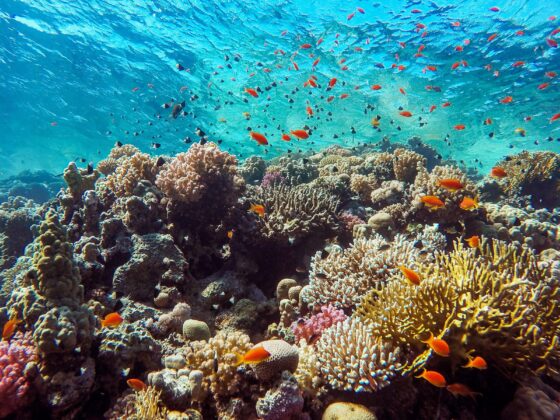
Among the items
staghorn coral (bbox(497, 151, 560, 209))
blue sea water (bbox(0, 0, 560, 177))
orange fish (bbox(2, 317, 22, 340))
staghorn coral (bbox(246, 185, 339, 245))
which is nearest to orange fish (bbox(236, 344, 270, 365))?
orange fish (bbox(2, 317, 22, 340))

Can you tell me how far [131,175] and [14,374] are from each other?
4.78 metres

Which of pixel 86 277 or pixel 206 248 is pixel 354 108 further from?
pixel 86 277

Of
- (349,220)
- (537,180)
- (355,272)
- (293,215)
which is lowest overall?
(355,272)

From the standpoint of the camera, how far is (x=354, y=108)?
30.4m

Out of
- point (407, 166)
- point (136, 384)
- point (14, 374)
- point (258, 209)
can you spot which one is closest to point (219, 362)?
point (136, 384)

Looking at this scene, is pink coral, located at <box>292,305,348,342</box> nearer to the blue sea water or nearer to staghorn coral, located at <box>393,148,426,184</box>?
staghorn coral, located at <box>393,148,426,184</box>

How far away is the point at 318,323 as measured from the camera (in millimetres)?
4625

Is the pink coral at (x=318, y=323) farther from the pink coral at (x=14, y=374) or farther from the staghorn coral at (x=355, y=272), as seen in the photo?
the pink coral at (x=14, y=374)

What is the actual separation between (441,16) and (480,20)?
7.49 ft

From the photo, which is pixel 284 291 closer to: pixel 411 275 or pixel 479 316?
pixel 411 275

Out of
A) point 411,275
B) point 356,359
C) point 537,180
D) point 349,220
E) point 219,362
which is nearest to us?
point 356,359

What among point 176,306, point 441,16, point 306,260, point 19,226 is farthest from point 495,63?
point 19,226

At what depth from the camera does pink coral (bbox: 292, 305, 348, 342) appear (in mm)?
4574

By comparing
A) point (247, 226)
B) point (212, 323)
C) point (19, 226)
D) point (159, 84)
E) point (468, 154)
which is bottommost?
point (212, 323)
